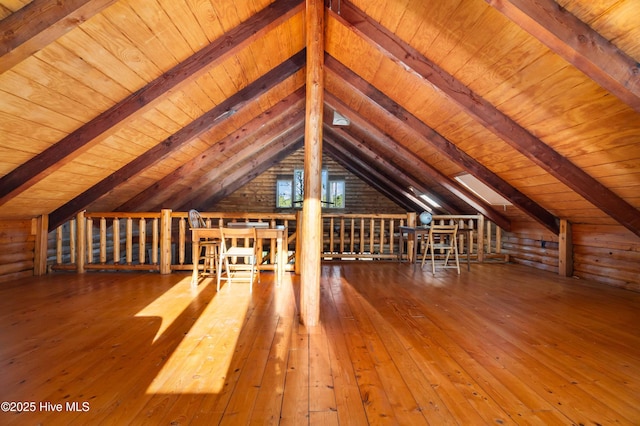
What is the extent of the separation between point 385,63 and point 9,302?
4.81 metres

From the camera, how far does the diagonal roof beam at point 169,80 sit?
293 cm

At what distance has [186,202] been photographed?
7125 millimetres

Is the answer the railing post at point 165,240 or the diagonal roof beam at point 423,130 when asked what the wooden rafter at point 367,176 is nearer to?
the diagonal roof beam at point 423,130

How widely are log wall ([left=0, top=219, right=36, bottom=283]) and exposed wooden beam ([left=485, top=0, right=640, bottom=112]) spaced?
581 cm

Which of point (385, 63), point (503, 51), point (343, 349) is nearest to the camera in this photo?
point (343, 349)

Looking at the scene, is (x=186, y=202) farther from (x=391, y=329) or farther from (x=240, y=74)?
(x=391, y=329)

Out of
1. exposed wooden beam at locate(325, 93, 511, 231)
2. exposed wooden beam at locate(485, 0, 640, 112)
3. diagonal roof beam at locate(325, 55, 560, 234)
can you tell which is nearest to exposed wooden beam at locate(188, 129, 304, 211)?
exposed wooden beam at locate(325, 93, 511, 231)

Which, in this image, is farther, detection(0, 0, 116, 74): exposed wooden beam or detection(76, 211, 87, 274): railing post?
detection(76, 211, 87, 274): railing post

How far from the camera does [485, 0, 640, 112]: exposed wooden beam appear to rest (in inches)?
74.5

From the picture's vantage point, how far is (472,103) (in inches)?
123

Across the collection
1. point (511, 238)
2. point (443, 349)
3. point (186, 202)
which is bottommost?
point (443, 349)

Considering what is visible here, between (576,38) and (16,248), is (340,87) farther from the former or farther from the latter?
(16,248)

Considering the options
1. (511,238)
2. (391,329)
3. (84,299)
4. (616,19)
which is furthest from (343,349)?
(511,238)

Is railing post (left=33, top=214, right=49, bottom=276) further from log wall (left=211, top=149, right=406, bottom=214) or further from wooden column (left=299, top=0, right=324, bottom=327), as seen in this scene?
log wall (left=211, top=149, right=406, bottom=214)
